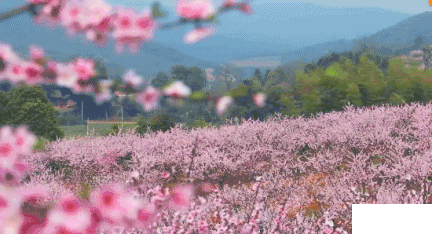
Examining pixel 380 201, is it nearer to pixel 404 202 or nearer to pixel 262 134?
pixel 404 202

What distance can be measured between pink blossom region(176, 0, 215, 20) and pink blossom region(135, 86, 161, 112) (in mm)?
312

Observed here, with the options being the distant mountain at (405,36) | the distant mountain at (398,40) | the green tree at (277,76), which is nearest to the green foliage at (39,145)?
the green tree at (277,76)

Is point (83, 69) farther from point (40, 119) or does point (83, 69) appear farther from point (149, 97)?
point (40, 119)

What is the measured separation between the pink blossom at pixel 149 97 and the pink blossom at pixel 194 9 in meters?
0.31

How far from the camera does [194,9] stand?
1531 mm

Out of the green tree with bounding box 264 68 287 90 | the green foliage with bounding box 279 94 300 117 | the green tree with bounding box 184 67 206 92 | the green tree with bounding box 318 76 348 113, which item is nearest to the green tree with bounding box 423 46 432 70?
the green tree with bounding box 264 68 287 90

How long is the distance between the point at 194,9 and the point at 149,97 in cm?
38

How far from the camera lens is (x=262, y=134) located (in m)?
8.54

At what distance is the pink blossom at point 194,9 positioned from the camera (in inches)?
59.7

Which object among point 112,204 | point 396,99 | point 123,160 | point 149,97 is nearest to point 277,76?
point 396,99

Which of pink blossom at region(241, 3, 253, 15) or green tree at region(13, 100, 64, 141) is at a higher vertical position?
pink blossom at region(241, 3, 253, 15)

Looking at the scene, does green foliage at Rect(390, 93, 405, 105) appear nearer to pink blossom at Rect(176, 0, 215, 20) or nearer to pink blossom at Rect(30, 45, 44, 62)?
pink blossom at Rect(176, 0, 215, 20)

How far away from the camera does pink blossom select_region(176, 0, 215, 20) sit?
1.52 metres

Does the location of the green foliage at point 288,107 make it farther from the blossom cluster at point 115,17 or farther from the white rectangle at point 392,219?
the blossom cluster at point 115,17
